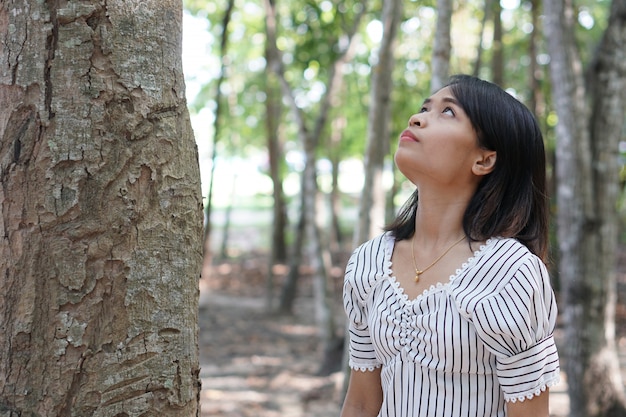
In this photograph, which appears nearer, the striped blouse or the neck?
the striped blouse

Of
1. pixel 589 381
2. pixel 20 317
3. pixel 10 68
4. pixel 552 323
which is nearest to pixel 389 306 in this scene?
pixel 552 323

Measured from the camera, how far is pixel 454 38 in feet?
38.4

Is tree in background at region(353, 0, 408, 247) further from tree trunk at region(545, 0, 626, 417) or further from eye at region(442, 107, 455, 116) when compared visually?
eye at region(442, 107, 455, 116)

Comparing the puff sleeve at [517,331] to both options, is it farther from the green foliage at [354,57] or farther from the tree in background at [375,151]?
the green foliage at [354,57]

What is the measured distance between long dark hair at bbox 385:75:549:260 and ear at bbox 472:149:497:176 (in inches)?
0.5

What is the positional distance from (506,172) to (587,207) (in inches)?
138

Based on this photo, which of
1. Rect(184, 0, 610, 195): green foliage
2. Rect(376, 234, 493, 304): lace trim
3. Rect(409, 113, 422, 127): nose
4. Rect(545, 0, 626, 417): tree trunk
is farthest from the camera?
Rect(184, 0, 610, 195): green foliage

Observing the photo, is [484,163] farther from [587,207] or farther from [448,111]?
[587,207]

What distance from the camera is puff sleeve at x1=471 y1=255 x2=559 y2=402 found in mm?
1638

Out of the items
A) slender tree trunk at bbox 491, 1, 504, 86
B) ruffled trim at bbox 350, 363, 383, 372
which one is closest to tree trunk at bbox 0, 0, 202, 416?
ruffled trim at bbox 350, 363, 383, 372

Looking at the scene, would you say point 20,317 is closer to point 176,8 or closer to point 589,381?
point 176,8

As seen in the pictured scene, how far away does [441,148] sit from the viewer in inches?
72.1

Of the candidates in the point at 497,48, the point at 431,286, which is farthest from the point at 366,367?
the point at 497,48

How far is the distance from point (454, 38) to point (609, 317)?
24.2ft
